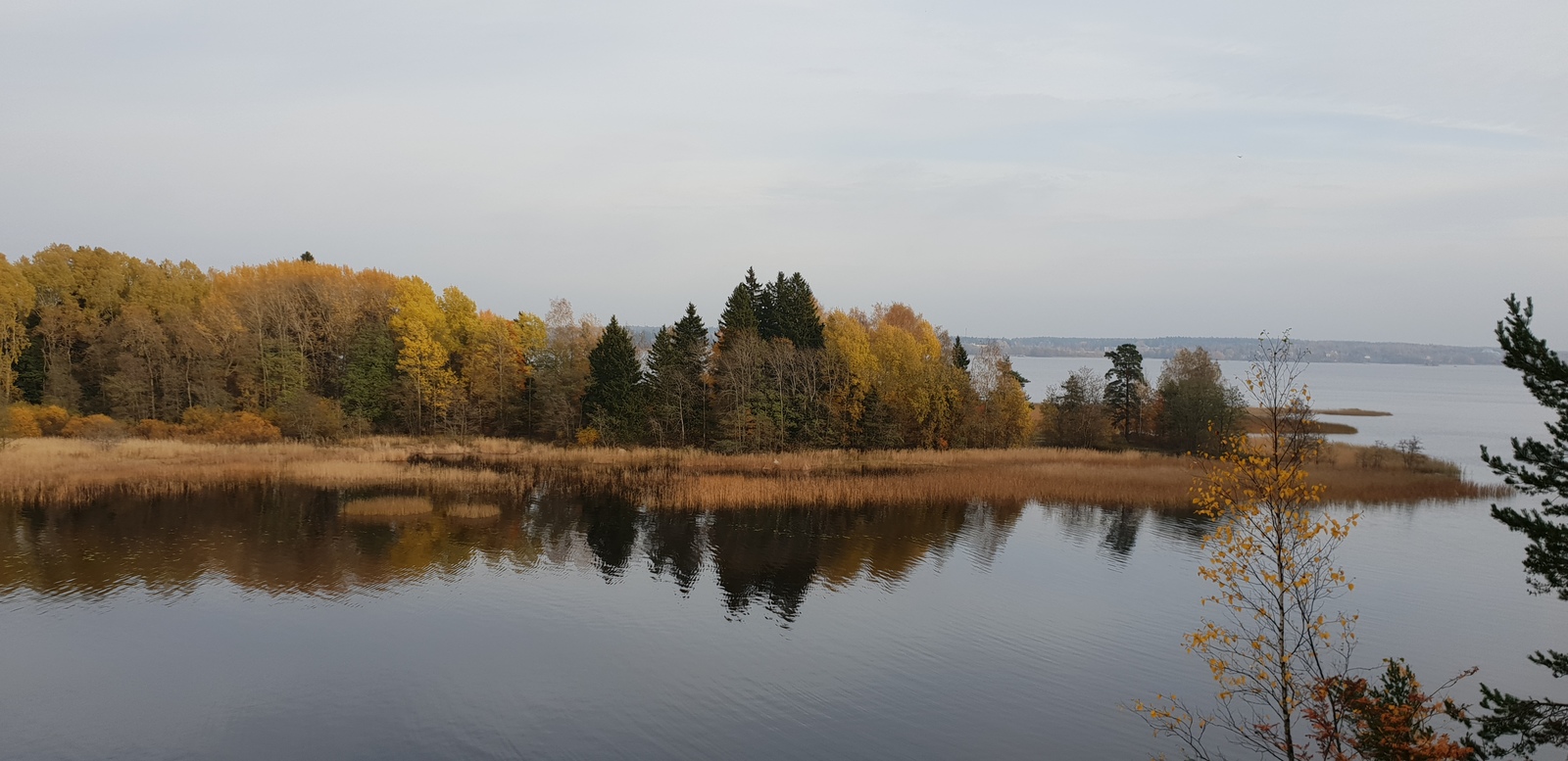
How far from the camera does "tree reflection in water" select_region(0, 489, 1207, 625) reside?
26.5m

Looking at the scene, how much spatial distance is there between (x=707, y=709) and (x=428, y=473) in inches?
1232

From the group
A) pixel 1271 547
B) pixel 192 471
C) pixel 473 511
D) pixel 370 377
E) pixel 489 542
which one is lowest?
pixel 489 542

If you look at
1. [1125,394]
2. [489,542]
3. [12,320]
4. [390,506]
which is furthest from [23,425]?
[1125,394]

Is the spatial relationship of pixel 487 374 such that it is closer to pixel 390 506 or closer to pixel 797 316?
pixel 797 316

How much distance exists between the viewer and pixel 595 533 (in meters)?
34.0

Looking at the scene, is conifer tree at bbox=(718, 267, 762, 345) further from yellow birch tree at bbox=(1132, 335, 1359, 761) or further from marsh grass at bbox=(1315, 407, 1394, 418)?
marsh grass at bbox=(1315, 407, 1394, 418)

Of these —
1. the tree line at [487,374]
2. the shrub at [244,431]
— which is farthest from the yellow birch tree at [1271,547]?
the shrub at [244,431]

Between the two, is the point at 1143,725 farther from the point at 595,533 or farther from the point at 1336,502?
the point at 1336,502

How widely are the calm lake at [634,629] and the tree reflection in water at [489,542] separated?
174 millimetres

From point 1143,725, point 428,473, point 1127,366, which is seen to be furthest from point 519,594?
point 1127,366

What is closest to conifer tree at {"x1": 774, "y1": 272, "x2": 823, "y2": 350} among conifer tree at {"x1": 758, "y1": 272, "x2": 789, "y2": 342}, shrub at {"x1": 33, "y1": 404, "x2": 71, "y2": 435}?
conifer tree at {"x1": 758, "y1": 272, "x2": 789, "y2": 342}

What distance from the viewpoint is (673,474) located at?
47.1 metres

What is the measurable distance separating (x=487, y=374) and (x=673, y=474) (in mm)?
22090

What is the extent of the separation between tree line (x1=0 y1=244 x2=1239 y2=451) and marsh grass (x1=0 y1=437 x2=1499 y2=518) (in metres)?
3.83
